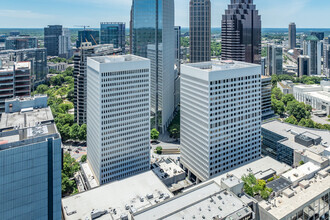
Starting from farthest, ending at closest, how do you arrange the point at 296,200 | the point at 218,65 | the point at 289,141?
the point at 289,141 → the point at 218,65 → the point at 296,200

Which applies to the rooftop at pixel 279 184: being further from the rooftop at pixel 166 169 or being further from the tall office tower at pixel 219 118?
the rooftop at pixel 166 169

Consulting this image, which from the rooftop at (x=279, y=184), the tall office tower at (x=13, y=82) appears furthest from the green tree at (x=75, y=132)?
the rooftop at (x=279, y=184)

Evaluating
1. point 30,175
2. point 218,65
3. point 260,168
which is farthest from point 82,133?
point 30,175

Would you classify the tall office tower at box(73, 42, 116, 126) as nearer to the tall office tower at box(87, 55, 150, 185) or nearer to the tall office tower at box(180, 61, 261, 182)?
the tall office tower at box(87, 55, 150, 185)

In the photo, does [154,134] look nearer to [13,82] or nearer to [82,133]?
[82,133]

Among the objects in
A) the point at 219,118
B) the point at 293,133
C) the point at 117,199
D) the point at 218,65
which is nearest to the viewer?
the point at 117,199

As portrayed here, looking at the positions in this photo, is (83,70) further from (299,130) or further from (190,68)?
(299,130)

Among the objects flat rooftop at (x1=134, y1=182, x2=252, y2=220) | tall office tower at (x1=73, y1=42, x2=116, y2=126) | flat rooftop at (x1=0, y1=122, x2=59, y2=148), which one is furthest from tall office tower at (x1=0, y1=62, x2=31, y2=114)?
flat rooftop at (x1=134, y1=182, x2=252, y2=220)
